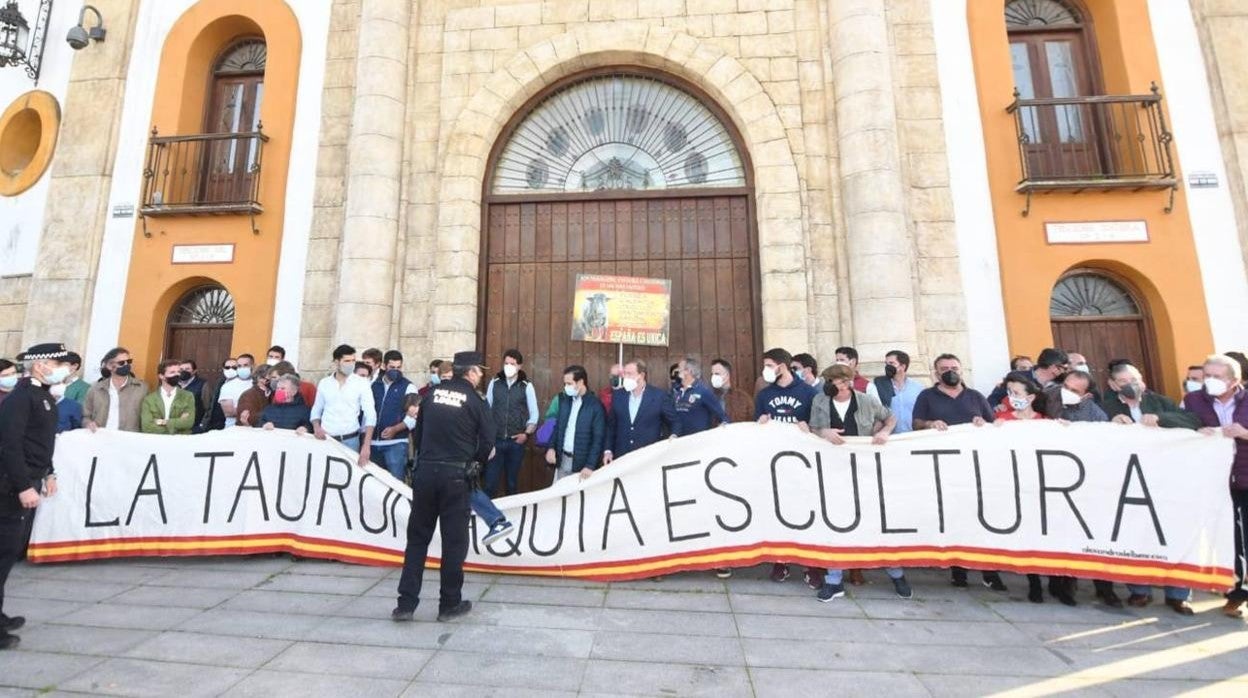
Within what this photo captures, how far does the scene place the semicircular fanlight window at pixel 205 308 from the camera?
8750 mm

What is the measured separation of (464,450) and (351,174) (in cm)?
552

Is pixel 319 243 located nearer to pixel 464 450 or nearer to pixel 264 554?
pixel 264 554

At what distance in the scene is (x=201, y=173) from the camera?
907 centimetres

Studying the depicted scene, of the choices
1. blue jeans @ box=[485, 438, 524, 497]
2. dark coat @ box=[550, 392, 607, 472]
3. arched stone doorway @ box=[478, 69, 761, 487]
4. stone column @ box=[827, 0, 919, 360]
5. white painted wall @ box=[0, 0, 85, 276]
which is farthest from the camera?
white painted wall @ box=[0, 0, 85, 276]

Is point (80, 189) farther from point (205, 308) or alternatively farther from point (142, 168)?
point (205, 308)

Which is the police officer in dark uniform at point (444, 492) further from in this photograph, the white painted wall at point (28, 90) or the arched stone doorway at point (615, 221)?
the white painted wall at point (28, 90)

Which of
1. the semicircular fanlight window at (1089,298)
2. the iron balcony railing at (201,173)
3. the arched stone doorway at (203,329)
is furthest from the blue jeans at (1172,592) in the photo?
the iron balcony railing at (201,173)

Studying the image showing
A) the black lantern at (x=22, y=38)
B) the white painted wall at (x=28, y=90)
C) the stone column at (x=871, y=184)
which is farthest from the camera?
the black lantern at (x=22, y=38)

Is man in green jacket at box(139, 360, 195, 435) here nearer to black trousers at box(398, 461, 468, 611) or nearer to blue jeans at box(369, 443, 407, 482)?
blue jeans at box(369, 443, 407, 482)

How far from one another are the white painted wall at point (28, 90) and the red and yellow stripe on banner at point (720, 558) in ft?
20.7

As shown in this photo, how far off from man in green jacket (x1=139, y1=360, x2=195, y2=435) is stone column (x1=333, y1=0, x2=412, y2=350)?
1767 millimetres

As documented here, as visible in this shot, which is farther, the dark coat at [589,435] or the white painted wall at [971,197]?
the white painted wall at [971,197]

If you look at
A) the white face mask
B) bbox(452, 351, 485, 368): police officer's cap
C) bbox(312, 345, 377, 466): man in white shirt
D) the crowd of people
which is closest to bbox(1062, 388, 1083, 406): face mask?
the crowd of people

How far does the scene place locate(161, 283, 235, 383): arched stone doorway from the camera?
28.2 feet
